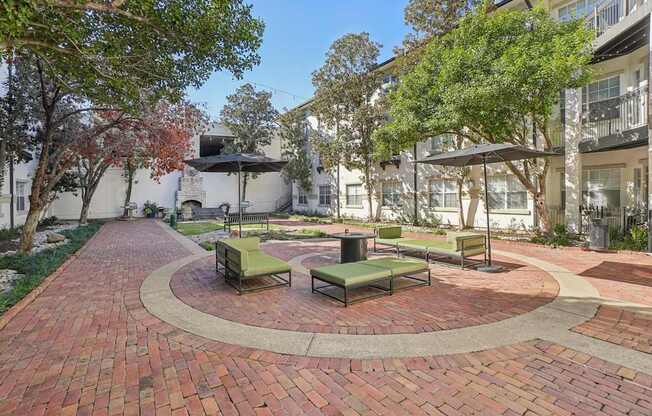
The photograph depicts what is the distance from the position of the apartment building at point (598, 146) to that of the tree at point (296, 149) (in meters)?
11.4

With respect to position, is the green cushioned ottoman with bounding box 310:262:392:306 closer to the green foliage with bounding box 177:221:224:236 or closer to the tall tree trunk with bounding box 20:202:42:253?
the tall tree trunk with bounding box 20:202:42:253

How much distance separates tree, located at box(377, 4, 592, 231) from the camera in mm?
9000

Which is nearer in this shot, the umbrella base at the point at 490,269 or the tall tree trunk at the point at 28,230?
the umbrella base at the point at 490,269

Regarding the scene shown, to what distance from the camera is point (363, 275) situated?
5.12m

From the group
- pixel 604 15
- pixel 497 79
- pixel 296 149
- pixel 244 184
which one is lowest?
pixel 244 184

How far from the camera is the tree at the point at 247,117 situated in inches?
985

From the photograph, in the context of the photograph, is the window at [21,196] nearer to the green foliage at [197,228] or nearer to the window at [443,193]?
the green foliage at [197,228]

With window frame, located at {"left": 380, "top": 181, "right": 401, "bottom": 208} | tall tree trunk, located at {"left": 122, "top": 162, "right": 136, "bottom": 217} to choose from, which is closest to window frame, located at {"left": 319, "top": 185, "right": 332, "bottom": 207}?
window frame, located at {"left": 380, "top": 181, "right": 401, "bottom": 208}

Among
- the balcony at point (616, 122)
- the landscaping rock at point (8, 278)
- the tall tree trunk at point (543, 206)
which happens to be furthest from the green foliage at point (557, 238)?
the landscaping rock at point (8, 278)

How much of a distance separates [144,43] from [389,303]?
Answer: 697cm

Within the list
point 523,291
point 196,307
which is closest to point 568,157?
point 523,291

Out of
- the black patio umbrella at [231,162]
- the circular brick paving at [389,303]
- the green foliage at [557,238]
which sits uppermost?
the black patio umbrella at [231,162]

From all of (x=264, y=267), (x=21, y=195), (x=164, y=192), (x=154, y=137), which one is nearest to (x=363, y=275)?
(x=264, y=267)

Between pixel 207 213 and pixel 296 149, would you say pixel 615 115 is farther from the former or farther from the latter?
pixel 207 213
